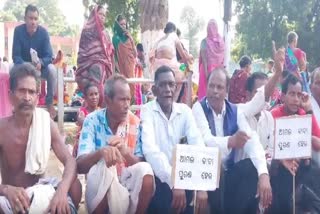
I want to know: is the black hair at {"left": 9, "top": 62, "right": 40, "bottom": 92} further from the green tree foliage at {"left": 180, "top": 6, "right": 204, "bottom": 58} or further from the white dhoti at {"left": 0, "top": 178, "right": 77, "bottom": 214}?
the green tree foliage at {"left": 180, "top": 6, "right": 204, "bottom": 58}

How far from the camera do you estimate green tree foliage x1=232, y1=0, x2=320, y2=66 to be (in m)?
21.1

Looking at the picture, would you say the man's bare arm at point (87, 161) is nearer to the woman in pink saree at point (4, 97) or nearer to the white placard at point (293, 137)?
the white placard at point (293, 137)

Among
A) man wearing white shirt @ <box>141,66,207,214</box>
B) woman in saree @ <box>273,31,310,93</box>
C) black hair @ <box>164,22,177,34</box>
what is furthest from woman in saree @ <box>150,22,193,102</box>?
man wearing white shirt @ <box>141,66,207,214</box>

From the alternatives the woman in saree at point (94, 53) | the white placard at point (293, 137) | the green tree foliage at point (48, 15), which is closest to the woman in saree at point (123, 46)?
the woman in saree at point (94, 53)

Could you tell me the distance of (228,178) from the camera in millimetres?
4312

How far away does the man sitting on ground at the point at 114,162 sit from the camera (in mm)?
3662

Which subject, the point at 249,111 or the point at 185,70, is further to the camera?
the point at 185,70

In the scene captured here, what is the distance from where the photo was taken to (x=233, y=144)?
4164 mm

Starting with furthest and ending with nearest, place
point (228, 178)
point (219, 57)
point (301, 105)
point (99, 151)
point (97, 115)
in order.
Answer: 1. point (219, 57)
2. point (301, 105)
3. point (228, 178)
4. point (97, 115)
5. point (99, 151)

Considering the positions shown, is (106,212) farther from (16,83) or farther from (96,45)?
(96,45)

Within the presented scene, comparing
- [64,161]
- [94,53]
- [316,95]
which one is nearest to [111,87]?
[64,161]

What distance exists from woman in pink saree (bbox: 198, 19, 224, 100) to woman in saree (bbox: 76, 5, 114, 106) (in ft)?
6.10

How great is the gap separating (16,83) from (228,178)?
1860mm

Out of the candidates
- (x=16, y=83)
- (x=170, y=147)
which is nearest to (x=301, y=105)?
(x=170, y=147)
